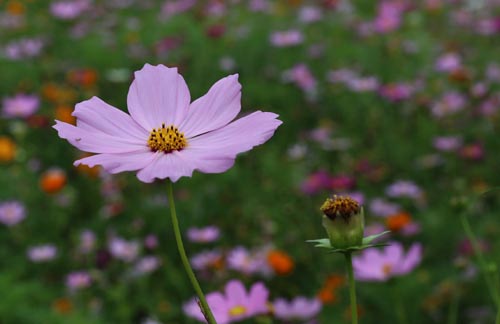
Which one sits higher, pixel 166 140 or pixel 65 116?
pixel 65 116

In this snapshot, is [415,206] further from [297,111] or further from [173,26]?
[173,26]

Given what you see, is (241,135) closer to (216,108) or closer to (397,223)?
(216,108)

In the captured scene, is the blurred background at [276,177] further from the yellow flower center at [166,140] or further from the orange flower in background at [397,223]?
the yellow flower center at [166,140]

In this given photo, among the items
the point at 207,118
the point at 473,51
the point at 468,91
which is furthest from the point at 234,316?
the point at 473,51

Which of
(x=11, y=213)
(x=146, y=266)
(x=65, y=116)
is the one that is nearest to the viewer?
(x=146, y=266)

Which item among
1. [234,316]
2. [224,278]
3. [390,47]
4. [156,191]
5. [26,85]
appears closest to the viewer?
[234,316]

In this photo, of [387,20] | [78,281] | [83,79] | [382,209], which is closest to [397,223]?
[382,209]

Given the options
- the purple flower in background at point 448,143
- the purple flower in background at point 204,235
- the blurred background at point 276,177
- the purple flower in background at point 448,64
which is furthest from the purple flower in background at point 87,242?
the purple flower in background at point 448,64

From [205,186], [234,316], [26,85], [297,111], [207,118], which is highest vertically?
[26,85]
